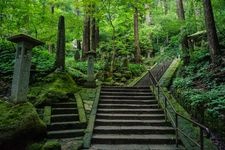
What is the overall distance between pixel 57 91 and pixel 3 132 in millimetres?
3989

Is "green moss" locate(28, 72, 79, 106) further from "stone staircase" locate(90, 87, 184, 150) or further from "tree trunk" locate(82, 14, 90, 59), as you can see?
"tree trunk" locate(82, 14, 90, 59)

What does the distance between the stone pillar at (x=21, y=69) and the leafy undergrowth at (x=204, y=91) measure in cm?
545

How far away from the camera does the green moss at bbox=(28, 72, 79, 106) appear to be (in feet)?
31.0

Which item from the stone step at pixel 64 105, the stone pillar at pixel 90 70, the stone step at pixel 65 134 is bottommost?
the stone step at pixel 65 134

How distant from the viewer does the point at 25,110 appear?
699cm

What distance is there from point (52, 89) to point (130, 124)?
3580 mm

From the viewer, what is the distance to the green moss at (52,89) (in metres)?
9.46

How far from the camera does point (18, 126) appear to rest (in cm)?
639

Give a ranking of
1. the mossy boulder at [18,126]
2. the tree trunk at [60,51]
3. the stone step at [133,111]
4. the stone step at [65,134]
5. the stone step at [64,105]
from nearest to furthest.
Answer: the mossy boulder at [18,126]
the stone step at [65,134]
the stone step at [64,105]
the stone step at [133,111]
the tree trunk at [60,51]

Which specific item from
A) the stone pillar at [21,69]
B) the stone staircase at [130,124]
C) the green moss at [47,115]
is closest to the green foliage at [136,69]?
the stone staircase at [130,124]

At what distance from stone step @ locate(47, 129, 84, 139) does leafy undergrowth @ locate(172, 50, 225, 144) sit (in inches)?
152

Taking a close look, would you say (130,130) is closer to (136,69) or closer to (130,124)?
(130,124)

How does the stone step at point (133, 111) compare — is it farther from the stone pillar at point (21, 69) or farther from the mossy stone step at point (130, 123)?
the stone pillar at point (21, 69)

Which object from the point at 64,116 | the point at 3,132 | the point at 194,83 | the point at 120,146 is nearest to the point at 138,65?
the point at 194,83
